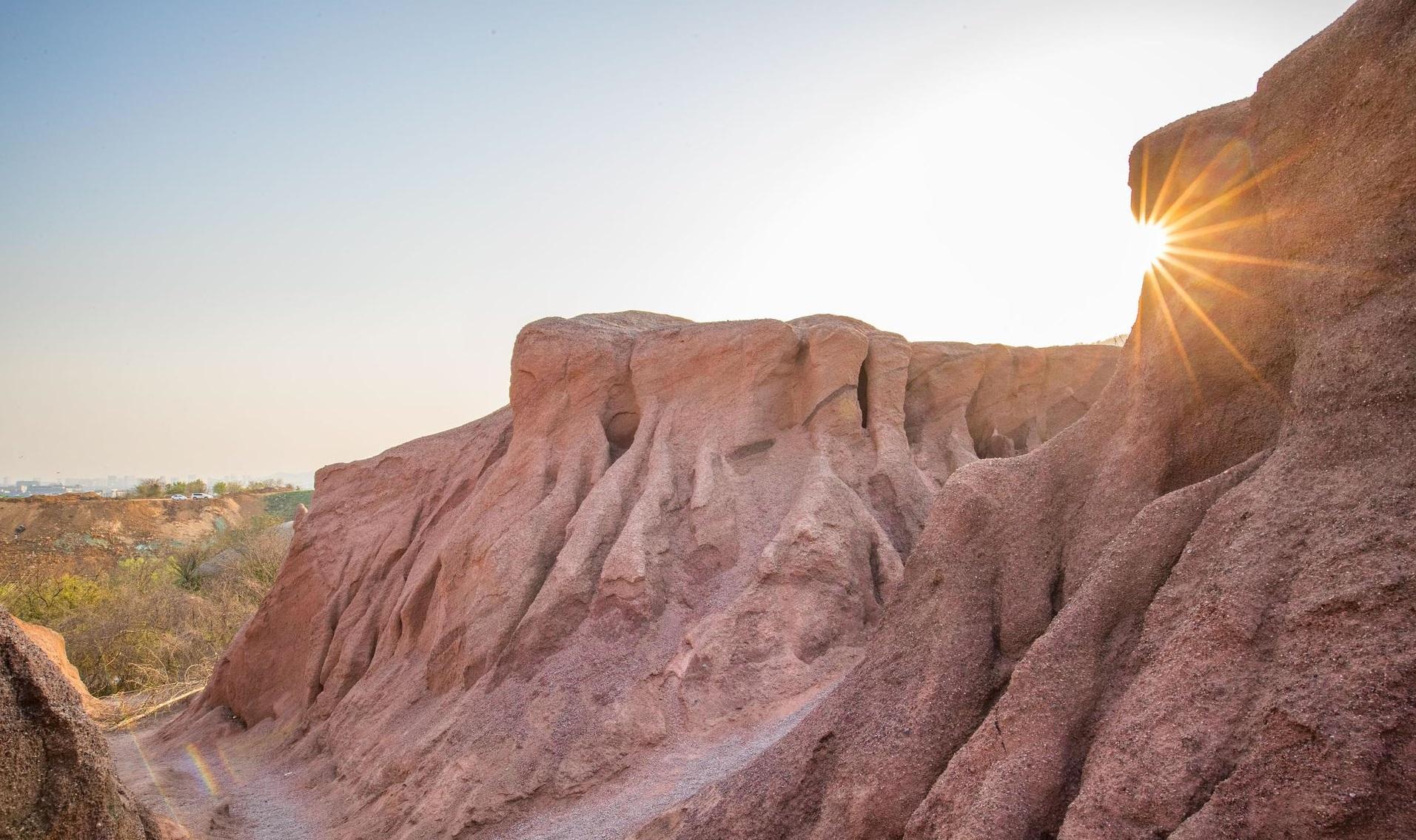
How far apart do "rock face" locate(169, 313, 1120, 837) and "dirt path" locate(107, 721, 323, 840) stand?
1.82 ft

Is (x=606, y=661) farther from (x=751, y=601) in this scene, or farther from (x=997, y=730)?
(x=997, y=730)

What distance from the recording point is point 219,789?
12.5 m

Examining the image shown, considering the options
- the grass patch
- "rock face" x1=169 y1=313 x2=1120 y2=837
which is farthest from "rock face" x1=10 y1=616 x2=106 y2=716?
the grass patch

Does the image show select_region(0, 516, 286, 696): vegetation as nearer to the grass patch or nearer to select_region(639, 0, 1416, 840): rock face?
select_region(639, 0, 1416, 840): rock face

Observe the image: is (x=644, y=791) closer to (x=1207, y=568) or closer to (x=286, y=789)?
(x=1207, y=568)

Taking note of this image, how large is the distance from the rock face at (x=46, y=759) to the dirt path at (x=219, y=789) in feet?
16.2

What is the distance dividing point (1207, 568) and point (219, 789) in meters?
13.9

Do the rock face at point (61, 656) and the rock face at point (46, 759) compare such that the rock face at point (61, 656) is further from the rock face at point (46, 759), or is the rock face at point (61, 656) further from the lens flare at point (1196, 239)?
the lens flare at point (1196, 239)

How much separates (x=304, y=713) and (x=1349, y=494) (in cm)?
1533

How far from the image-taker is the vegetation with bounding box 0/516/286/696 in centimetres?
2272

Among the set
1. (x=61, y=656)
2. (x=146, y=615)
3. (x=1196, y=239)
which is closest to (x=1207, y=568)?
(x=1196, y=239)

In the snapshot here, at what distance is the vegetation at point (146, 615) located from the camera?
74.5ft

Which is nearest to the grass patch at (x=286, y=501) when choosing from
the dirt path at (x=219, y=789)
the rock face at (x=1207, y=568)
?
the dirt path at (x=219, y=789)

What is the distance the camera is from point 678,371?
13.1m
